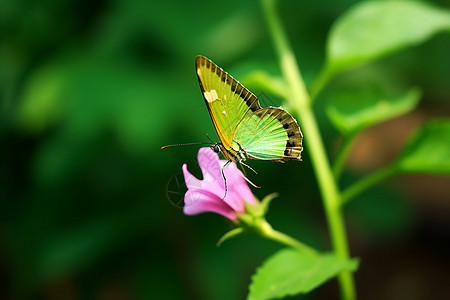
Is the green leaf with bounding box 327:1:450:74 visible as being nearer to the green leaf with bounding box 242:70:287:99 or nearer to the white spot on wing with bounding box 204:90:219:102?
the green leaf with bounding box 242:70:287:99

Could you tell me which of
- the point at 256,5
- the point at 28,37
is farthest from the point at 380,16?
the point at 28,37

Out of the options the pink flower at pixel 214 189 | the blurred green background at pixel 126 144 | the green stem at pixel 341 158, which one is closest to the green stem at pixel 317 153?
the green stem at pixel 341 158

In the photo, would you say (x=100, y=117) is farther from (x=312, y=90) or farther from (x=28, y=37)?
(x=312, y=90)

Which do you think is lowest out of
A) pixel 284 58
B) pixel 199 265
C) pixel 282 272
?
pixel 199 265

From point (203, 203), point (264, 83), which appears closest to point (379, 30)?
point (264, 83)

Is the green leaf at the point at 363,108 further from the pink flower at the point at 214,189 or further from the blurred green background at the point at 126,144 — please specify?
the blurred green background at the point at 126,144

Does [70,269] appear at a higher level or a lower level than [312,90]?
lower

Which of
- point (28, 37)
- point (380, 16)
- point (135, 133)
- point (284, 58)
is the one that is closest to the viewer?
point (380, 16)
